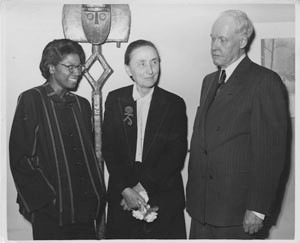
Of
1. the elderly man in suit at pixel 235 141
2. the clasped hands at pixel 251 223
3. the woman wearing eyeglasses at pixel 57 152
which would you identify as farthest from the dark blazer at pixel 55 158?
the clasped hands at pixel 251 223

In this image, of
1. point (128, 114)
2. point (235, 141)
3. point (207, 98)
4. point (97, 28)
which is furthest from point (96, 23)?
point (235, 141)

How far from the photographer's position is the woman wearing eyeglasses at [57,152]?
4.90 feet

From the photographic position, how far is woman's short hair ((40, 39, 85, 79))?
58.9 inches

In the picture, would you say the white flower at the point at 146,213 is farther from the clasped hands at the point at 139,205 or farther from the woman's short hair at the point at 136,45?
the woman's short hair at the point at 136,45

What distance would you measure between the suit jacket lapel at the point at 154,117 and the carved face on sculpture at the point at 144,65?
0.16ft

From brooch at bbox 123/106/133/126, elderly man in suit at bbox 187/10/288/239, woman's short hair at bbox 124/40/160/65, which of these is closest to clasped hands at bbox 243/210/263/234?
elderly man in suit at bbox 187/10/288/239

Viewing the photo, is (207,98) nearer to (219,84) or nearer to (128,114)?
(219,84)

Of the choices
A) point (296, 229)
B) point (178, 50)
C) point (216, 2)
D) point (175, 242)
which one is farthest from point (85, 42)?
point (296, 229)

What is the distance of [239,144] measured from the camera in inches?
56.9

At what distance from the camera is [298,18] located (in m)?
1.50

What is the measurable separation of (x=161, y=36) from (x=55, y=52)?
0.33m

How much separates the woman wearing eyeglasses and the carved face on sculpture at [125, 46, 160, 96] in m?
0.15

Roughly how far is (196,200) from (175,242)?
0.15 meters

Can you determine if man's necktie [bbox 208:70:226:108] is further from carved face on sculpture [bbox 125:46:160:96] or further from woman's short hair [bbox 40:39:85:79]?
woman's short hair [bbox 40:39:85:79]
